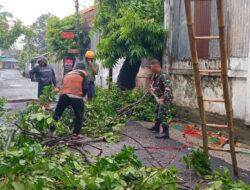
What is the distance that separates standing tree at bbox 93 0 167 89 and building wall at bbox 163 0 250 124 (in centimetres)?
49

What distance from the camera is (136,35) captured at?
8977mm

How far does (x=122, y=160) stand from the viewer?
360cm

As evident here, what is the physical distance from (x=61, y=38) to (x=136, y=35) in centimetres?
1236

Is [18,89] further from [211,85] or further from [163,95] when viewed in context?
[163,95]

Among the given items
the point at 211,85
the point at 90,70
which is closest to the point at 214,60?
the point at 211,85

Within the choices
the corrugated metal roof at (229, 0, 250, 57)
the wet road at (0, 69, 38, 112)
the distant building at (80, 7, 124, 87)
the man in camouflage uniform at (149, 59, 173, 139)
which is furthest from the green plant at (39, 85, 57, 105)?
the distant building at (80, 7, 124, 87)

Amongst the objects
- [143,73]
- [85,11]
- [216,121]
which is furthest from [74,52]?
[216,121]

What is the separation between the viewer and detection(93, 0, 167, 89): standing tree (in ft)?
29.0

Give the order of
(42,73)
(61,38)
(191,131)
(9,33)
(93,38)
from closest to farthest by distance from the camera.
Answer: (191,131) < (42,73) < (93,38) < (61,38) < (9,33)

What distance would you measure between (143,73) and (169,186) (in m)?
7.58

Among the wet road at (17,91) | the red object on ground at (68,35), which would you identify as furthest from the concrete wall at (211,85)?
the red object on ground at (68,35)

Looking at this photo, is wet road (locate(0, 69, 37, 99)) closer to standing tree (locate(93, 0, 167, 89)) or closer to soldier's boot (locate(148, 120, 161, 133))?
standing tree (locate(93, 0, 167, 89))

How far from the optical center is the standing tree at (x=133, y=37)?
29.0 feet

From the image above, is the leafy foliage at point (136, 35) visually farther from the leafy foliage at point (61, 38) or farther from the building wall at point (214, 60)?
the leafy foliage at point (61, 38)
